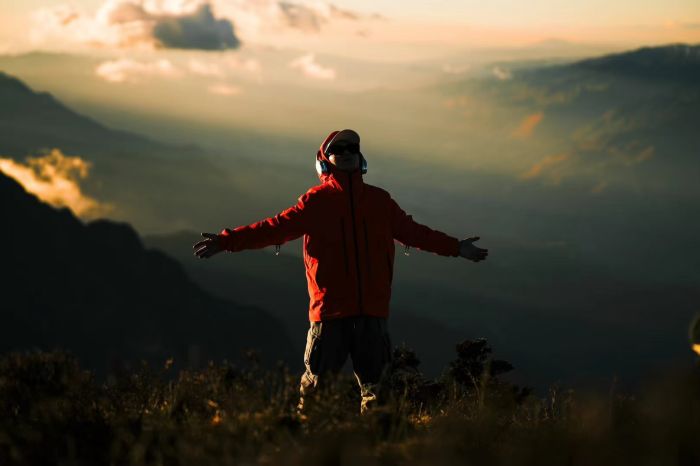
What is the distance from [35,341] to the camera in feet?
523

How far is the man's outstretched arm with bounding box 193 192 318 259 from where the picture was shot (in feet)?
22.7

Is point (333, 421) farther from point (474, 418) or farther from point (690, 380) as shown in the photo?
point (690, 380)

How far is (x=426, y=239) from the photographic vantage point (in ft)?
24.4

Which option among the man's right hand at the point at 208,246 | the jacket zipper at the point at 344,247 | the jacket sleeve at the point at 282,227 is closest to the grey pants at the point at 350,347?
the jacket zipper at the point at 344,247

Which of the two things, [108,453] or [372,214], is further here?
[372,214]

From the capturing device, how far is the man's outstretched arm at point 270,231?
691 centimetres

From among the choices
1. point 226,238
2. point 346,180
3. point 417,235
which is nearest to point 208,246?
point 226,238

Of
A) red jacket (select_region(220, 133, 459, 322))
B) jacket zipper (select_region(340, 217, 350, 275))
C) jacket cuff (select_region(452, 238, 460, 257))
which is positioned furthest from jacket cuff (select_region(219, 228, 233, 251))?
jacket cuff (select_region(452, 238, 460, 257))

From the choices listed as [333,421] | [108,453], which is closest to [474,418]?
[333,421]

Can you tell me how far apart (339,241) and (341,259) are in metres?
0.14

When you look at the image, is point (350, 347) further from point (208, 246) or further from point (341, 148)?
point (341, 148)

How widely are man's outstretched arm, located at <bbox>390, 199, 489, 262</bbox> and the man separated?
207 millimetres

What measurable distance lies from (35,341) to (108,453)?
A: 541 ft

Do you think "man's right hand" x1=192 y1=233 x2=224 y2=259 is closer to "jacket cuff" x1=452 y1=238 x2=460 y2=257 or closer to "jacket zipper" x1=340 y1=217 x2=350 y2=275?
"jacket zipper" x1=340 y1=217 x2=350 y2=275
